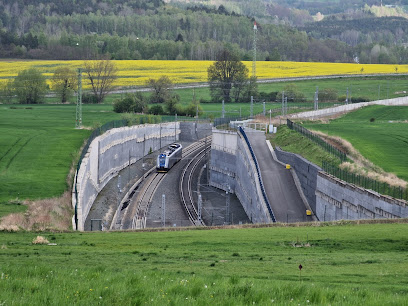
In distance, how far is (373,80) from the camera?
150250 millimetres

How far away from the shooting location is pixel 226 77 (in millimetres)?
134500

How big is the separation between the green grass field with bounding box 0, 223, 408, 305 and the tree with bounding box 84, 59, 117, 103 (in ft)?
311

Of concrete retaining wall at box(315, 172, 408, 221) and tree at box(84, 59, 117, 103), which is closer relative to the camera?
concrete retaining wall at box(315, 172, 408, 221)

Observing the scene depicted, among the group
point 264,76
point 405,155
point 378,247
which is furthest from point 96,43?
point 378,247

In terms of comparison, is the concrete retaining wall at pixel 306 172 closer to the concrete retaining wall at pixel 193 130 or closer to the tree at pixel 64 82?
the concrete retaining wall at pixel 193 130

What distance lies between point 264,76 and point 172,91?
1006 inches

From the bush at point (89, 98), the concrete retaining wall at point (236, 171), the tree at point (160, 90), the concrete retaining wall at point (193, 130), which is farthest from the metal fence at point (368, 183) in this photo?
the bush at point (89, 98)

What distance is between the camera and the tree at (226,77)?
437ft

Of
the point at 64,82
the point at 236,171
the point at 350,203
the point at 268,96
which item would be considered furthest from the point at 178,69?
the point at 350,203

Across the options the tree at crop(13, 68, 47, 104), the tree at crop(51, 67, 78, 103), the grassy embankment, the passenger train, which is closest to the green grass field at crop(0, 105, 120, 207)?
the grassy embankment

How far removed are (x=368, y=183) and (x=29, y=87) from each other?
8459 cm

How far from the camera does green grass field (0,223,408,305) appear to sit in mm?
15469

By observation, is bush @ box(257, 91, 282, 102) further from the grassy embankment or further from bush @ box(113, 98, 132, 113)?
bush @ box(113, 98, 132, 113)

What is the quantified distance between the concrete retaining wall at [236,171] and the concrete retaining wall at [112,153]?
10157mm
